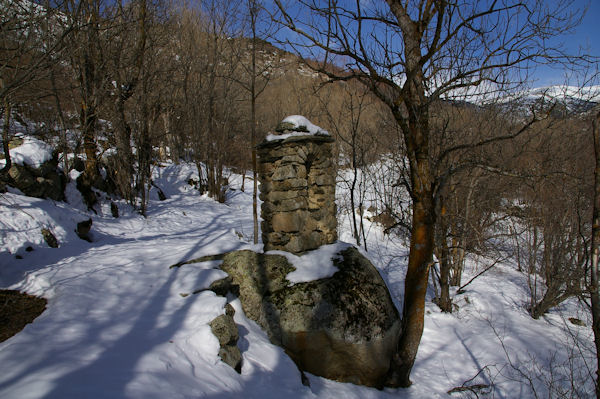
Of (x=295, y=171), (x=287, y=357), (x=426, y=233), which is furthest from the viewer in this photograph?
(x=295, y=171)

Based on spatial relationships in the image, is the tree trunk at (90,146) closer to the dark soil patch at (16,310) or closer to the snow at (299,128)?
the dark soil patch at (16,310)

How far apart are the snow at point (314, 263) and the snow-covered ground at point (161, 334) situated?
0.92 m

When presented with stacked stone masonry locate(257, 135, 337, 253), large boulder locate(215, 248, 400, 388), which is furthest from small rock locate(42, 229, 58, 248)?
stacked stone masonry locate(257, 135, 337, 253)

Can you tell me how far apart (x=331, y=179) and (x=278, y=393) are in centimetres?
349

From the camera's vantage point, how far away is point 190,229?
8.96 meters

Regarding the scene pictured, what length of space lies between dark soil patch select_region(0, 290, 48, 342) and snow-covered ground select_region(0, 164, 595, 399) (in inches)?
4.6

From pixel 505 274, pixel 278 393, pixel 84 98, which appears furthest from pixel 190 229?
pixel 505 274

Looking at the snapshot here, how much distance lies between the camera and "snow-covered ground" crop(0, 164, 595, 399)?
7.78 feet

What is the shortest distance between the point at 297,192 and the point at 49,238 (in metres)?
4.82

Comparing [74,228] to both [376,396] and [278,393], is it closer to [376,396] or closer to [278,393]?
[278,393]

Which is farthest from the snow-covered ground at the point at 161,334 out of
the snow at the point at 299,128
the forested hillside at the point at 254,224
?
the snow at the point at 299,128

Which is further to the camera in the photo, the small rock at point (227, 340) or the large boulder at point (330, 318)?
the large boulder at point (330, 318)

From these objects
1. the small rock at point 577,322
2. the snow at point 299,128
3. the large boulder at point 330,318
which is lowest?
the small rock at point 577,322

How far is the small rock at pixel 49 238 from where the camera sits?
5.45 meters
